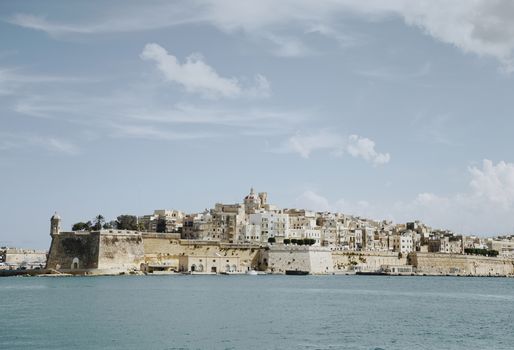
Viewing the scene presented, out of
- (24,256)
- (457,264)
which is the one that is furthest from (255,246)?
(457,264)

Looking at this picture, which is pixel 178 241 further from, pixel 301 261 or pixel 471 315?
pixel 471 315

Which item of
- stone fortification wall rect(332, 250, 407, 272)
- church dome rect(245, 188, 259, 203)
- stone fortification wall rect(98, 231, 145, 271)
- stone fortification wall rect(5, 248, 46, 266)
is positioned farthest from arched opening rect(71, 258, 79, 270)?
church dome rect(245, 188, 259, 203)

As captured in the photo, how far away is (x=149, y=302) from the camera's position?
3212cm

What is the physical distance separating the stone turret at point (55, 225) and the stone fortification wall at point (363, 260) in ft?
88.3

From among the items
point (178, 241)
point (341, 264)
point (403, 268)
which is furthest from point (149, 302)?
point (403, 268)

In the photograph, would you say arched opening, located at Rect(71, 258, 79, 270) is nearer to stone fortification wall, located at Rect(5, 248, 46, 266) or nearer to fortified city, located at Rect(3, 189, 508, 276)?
fortified city, located at Rect(3, 189, 508, 276)

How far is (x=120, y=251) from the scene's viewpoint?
189ft

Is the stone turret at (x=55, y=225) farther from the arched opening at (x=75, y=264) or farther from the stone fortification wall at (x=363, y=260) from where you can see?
the stone fortification wall at (x=363, y=260)

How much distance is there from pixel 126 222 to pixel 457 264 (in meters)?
36.3

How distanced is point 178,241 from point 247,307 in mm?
33098

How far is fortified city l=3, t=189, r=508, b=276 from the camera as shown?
57.0 metres

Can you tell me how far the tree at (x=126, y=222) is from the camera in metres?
76.5

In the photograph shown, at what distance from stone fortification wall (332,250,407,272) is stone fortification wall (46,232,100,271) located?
82.6 feet

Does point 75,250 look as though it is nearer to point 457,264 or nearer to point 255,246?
point 255,246
